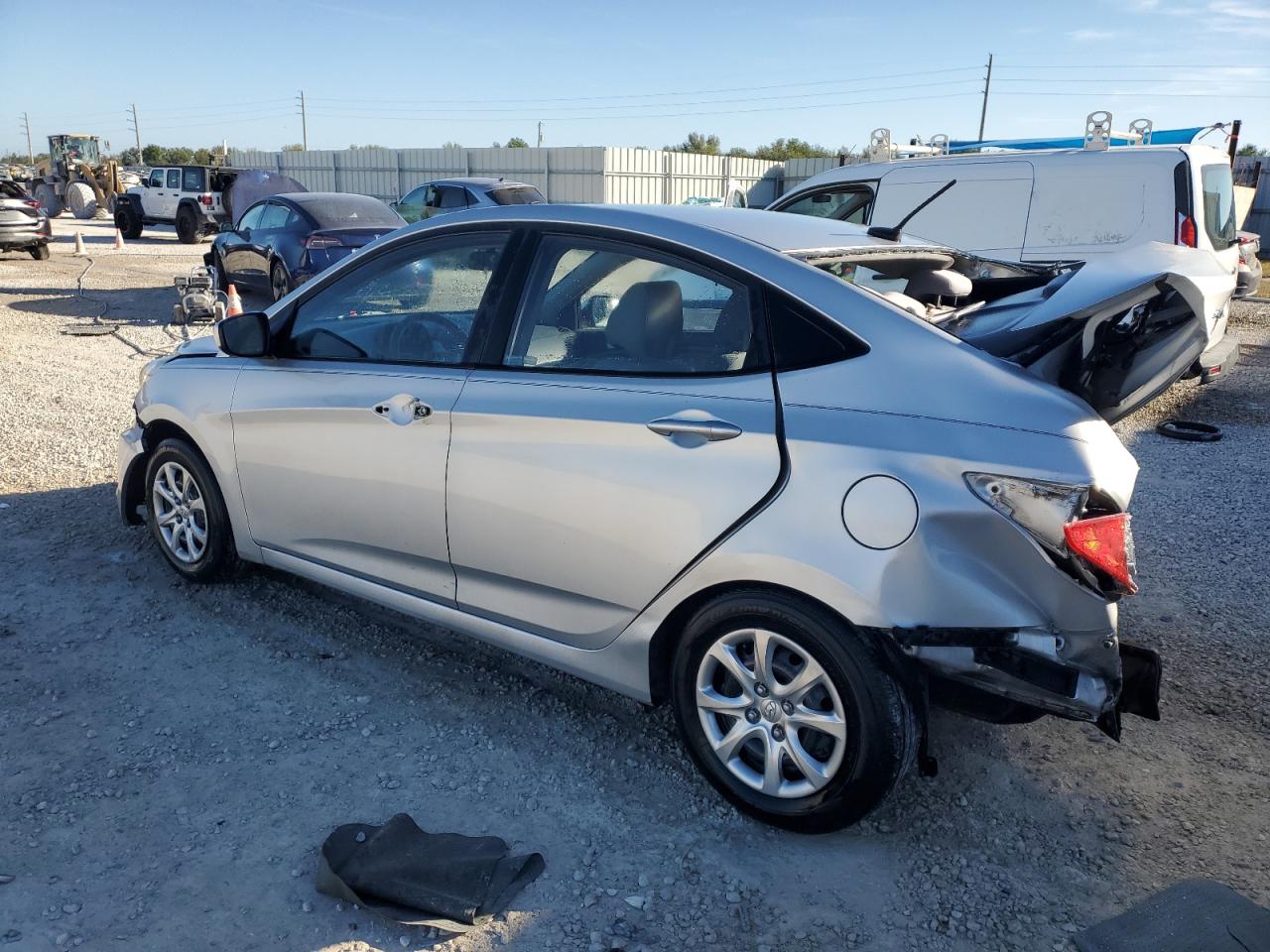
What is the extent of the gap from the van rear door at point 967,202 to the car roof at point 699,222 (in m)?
5.87

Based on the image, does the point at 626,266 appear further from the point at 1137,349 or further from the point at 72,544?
the point at 72,544

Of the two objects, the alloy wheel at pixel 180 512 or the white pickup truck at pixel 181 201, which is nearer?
the alloy wheel at pixel 180 512

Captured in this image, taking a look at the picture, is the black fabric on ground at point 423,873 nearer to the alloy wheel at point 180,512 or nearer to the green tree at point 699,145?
the alloy wheel at point 180,512

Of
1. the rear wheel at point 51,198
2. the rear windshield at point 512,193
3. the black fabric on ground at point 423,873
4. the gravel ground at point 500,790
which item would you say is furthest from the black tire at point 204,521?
the rear wheel at point 51,198

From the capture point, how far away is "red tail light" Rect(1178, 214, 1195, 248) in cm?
788

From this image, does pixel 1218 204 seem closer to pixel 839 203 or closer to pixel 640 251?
pixel 839 203

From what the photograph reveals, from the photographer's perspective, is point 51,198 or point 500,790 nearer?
point 500,790

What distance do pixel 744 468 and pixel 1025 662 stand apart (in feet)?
2.89

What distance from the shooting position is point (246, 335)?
384cm

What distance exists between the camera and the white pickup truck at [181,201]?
24359 mm

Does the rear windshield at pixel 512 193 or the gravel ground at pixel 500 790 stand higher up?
the rear windshield at pixel 512 193

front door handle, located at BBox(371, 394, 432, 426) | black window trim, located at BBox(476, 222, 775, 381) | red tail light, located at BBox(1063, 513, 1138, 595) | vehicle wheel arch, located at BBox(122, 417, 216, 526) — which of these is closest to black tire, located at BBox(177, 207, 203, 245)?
vehicle wheel arch, located at BBox(122, 417, 216, 526)

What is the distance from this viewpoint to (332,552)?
375cm

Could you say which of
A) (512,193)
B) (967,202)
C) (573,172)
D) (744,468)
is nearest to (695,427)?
(744,468)
